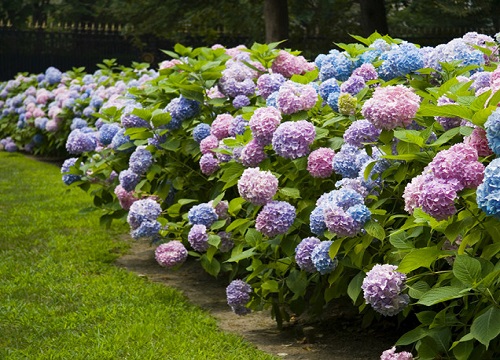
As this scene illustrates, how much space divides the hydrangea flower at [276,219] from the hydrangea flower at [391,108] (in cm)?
70

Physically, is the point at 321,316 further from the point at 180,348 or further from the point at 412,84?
the point at 412,84

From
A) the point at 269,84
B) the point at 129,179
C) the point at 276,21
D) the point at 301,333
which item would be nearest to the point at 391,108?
the point at 301,333

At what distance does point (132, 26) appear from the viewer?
25422mm

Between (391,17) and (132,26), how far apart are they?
289 inches

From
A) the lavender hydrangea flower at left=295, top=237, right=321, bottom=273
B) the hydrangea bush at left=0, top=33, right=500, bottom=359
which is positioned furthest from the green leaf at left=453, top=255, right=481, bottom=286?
the lavender hydrangea flower at left=295, top=237, right=321, bottom=273

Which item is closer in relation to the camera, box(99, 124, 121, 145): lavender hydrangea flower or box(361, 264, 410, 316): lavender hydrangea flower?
box(361, 264, 410, 316): lavender hydrangea flower

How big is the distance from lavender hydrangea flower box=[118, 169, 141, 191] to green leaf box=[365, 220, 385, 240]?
2509 mm

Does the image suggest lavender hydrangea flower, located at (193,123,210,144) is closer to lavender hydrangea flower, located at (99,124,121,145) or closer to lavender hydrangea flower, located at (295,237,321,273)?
lavender hydrangea flower, located at (99,124,121,145)

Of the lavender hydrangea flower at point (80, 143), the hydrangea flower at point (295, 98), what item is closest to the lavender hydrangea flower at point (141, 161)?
the lavender hydrangea flower at point (80, 143)

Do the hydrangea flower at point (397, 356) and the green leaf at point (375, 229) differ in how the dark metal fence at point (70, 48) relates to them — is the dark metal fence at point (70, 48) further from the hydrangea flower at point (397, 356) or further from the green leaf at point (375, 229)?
the hydrangea flower at point (397, 356)

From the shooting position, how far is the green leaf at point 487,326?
282 cm

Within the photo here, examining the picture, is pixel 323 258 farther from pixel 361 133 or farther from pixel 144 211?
pixel 144 211

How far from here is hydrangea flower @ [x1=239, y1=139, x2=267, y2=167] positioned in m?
4.52

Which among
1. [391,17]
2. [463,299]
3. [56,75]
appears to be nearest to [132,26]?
[391,17]
